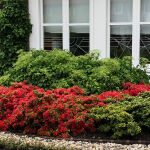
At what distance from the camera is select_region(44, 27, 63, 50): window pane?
7273 millimetres

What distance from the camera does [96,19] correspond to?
273 inches

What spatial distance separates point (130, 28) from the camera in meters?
6.87

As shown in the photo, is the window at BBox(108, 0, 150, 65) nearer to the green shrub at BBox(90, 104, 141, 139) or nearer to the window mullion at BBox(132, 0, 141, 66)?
the window mullion at BBox(132, 0, 141, 66)

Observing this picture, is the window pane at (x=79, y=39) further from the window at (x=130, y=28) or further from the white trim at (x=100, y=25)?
the window at (x=130, y=28)

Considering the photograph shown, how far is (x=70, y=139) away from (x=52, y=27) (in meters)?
3.84

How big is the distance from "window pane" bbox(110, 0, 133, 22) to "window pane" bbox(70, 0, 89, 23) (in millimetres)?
592

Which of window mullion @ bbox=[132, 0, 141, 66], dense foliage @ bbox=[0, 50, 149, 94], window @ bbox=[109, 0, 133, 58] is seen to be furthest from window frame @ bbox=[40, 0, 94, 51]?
dense foliage @ bbox=[0, 50, 149, 94]

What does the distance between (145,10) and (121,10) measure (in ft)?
1.77

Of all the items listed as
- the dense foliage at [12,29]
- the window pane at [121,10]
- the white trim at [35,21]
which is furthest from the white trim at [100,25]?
the dense foliage at [12,29]

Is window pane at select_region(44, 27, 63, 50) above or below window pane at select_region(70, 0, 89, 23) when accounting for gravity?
below

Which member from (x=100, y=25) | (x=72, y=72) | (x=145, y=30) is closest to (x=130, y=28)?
(x=145, y=30)

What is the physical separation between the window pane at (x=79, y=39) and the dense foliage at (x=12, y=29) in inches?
42.1

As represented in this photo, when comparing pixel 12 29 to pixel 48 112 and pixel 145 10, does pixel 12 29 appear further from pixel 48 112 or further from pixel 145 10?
pixel 48 112

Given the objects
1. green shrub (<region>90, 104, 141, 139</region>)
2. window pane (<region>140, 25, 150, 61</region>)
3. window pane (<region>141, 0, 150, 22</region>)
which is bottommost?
green shrub (<region>90, 104, 141, 139</region>)
